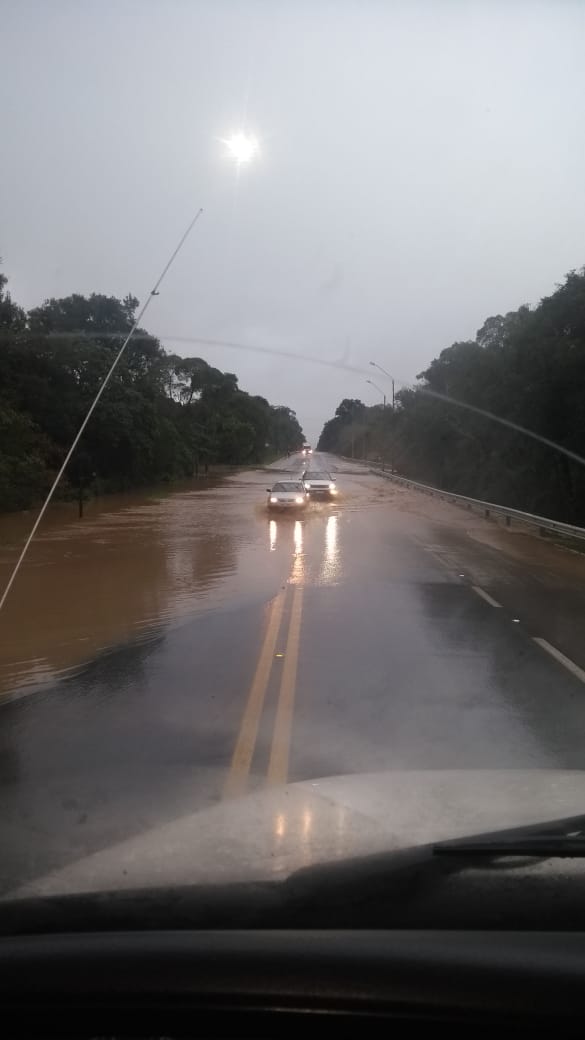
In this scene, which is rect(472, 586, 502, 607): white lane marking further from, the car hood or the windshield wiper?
the windshield wiper

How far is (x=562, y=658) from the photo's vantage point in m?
9.98

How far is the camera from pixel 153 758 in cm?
654

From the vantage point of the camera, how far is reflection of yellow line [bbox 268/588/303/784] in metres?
6.32

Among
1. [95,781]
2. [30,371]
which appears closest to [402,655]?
[95,781]

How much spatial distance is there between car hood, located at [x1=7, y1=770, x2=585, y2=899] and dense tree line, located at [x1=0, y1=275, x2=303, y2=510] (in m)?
18.8

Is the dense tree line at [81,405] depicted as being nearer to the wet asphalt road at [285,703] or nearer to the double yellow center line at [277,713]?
the wet asphalt road at [285,703]

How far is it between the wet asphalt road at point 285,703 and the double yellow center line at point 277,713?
2 cm

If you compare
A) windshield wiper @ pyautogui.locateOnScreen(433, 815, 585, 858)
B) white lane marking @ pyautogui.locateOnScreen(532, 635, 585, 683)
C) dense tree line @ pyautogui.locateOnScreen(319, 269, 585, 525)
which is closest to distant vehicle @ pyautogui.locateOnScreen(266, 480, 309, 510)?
dense tree line @ pyautogui.locateOnScreen(319, 269, 585, 525)

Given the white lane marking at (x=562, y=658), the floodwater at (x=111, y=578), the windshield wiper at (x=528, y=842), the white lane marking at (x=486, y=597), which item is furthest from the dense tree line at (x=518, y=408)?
the windshield wiper at (x=528, y=842)

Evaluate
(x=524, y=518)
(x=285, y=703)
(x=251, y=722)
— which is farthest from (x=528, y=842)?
(x=524, y=518)

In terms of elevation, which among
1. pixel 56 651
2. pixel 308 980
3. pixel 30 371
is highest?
pixel 30 371

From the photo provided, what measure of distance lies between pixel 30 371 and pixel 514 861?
108 feet

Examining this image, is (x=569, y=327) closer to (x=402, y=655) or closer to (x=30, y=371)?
(x=30, y=371)

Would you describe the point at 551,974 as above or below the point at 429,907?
above
